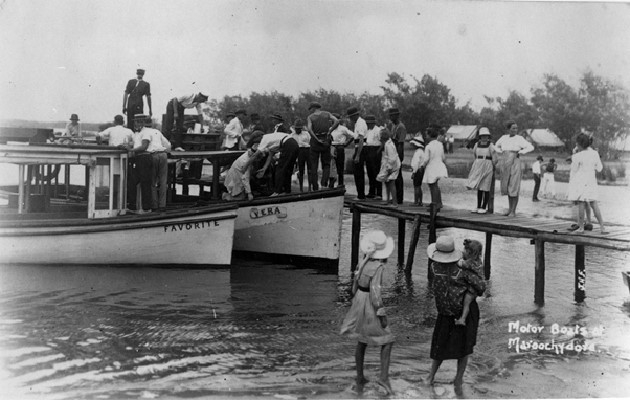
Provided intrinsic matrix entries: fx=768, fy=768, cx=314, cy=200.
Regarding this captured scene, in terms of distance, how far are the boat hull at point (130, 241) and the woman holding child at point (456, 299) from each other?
793cm

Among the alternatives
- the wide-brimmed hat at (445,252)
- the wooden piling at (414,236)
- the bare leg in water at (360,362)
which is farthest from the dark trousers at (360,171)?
the bare leg in water at (360,362)

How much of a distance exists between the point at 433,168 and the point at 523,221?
6.33ft

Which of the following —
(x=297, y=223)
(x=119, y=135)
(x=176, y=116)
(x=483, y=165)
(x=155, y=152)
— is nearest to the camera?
(x=483, y=165)

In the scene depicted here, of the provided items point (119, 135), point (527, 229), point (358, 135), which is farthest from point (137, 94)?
point (527, 229)

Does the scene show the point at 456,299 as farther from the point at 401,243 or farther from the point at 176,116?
the point at 176,116

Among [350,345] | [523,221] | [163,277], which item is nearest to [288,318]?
[350,345]

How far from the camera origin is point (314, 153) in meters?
16.4

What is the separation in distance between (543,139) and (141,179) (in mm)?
47520

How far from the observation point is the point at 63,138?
18.5 metres

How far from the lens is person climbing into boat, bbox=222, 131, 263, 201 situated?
1638 cm

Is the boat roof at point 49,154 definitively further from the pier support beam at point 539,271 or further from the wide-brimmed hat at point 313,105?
the pier support beam at point 539,271

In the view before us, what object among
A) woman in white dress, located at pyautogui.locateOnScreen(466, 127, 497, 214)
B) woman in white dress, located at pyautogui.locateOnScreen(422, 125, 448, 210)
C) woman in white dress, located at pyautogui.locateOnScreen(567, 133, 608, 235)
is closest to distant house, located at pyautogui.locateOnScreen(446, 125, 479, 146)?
woman in white dress, located at pyautogui.locateOnScreen(466, 127, 497, 214)

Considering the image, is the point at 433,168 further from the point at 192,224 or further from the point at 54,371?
the point at 54,371

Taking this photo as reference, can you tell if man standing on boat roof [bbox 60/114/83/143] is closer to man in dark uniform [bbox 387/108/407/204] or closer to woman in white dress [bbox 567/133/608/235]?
man in dark uniform [bbox 387/108/407/204]
